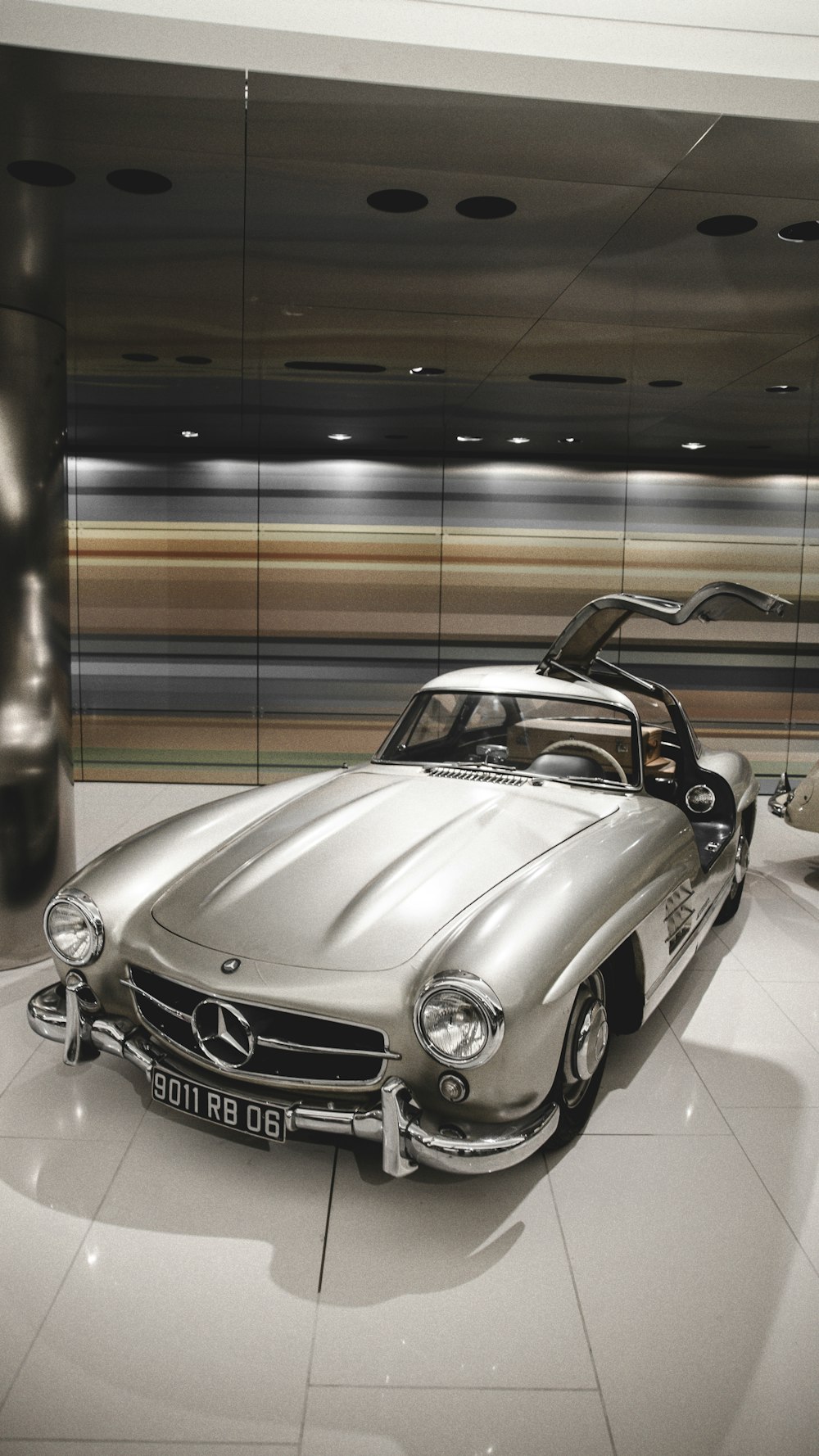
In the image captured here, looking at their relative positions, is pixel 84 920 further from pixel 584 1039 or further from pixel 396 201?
pixel 396 201

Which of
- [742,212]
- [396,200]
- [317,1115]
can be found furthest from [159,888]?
[742,212]

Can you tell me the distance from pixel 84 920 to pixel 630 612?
267cm

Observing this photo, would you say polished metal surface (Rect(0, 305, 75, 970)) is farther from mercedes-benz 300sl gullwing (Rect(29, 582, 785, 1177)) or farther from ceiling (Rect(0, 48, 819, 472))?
mercedes-benz 300sl gullwing (Rect(29, 582, 785, 1177))

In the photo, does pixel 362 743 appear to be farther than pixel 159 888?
Yes

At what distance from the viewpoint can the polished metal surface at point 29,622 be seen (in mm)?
4125

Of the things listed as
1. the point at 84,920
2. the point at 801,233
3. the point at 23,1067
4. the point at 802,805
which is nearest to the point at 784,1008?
the point at 802,805

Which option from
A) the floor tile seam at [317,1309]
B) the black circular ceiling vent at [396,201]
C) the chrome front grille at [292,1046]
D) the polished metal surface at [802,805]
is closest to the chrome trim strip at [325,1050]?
the chrome front grille at [292,1046]

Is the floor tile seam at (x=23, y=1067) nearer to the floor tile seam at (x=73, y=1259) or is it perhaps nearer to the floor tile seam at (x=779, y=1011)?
the floor tile seam at (x=73, y=1259)

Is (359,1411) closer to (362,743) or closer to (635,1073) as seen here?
(635,1073)

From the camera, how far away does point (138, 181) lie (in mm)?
3277

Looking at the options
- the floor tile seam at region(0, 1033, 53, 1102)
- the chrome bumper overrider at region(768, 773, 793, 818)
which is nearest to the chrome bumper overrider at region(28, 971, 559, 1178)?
the floor tile seam at region(0, 1033, 53, 1102)

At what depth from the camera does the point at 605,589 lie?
9023mm

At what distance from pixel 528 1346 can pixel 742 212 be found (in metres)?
3.68

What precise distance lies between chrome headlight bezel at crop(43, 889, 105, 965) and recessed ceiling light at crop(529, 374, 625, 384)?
452 cm
